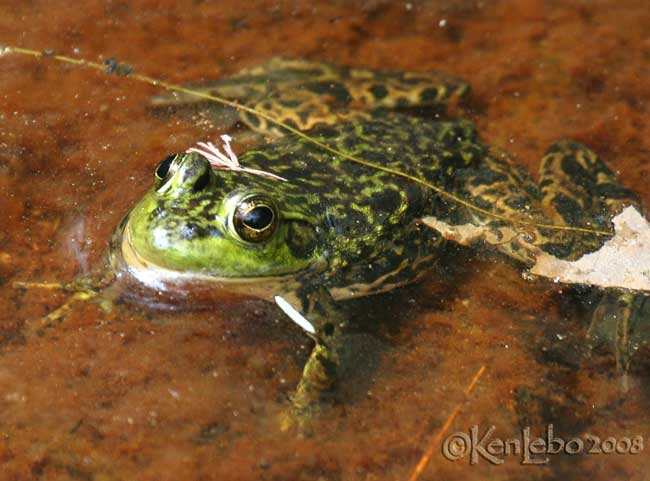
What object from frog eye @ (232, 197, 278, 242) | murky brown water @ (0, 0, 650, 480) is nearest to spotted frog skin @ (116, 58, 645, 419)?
frog eye @ (232, 197, 278, 242)

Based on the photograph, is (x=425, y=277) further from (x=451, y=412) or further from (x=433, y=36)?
(x=433, y=36)

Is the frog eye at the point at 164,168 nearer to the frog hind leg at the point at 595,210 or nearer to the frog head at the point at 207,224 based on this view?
the frog head at the point at 207,224

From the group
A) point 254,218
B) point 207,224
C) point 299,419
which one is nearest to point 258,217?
point 254,218

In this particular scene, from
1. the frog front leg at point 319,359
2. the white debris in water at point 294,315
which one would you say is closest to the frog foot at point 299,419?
the frog front leg at point 319,359

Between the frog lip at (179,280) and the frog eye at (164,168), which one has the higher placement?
the frog eye at (164,168)

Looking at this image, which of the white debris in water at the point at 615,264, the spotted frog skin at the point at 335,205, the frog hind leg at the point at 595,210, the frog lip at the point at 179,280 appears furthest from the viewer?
the white debris in water at the point at 615,264

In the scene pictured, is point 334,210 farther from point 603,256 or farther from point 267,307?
point 603,256

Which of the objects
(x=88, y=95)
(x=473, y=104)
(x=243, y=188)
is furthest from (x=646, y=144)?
(x=88, y=95)

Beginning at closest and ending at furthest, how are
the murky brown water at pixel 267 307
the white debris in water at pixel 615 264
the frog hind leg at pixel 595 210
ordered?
the murky brown water at pixel 267 307 < the frog hind leg at pixel 595 210 < the white debris in water at pixel 615 264
